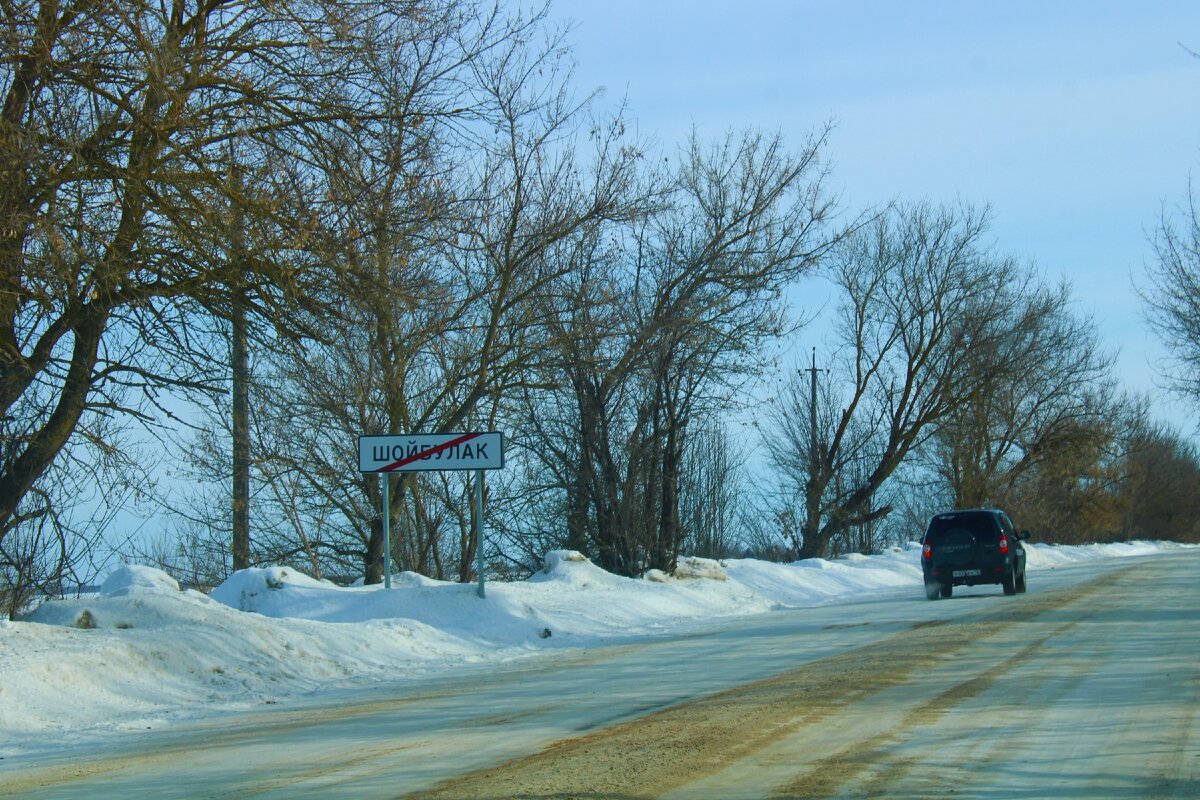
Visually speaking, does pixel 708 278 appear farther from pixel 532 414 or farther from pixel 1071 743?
pixel 1071 743

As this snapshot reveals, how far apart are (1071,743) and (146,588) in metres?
11.0

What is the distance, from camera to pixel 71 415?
39.1 feet

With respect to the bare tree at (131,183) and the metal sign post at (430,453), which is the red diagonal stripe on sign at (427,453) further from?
the bare tree at (131,183)

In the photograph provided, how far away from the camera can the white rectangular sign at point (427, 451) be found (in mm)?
17172

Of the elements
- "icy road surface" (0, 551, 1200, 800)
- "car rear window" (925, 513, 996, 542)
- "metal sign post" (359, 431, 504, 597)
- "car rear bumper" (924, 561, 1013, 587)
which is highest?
"metal sign post" (359, 431, 504, 597)

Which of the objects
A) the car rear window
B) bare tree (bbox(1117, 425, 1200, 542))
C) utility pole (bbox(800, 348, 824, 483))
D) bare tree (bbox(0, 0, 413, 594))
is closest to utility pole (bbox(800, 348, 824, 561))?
utility pole (bbox(800, 348, 824, 483))

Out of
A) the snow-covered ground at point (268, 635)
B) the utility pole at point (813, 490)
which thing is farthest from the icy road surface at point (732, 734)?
the utility pole at point (813, 490)

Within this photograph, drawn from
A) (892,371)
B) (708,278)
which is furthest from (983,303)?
(708,278)

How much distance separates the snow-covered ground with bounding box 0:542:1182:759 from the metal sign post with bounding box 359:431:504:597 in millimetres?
1089

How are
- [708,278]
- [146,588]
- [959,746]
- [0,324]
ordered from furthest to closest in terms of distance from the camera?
[708,278] → [146,588] → [0,324] → [959,746]

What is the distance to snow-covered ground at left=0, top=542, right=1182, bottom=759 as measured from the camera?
1060 centimetres

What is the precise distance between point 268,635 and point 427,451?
446cm

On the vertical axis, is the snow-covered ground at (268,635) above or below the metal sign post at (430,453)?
below

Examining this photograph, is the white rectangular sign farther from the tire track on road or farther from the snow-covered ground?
the tire track on road
